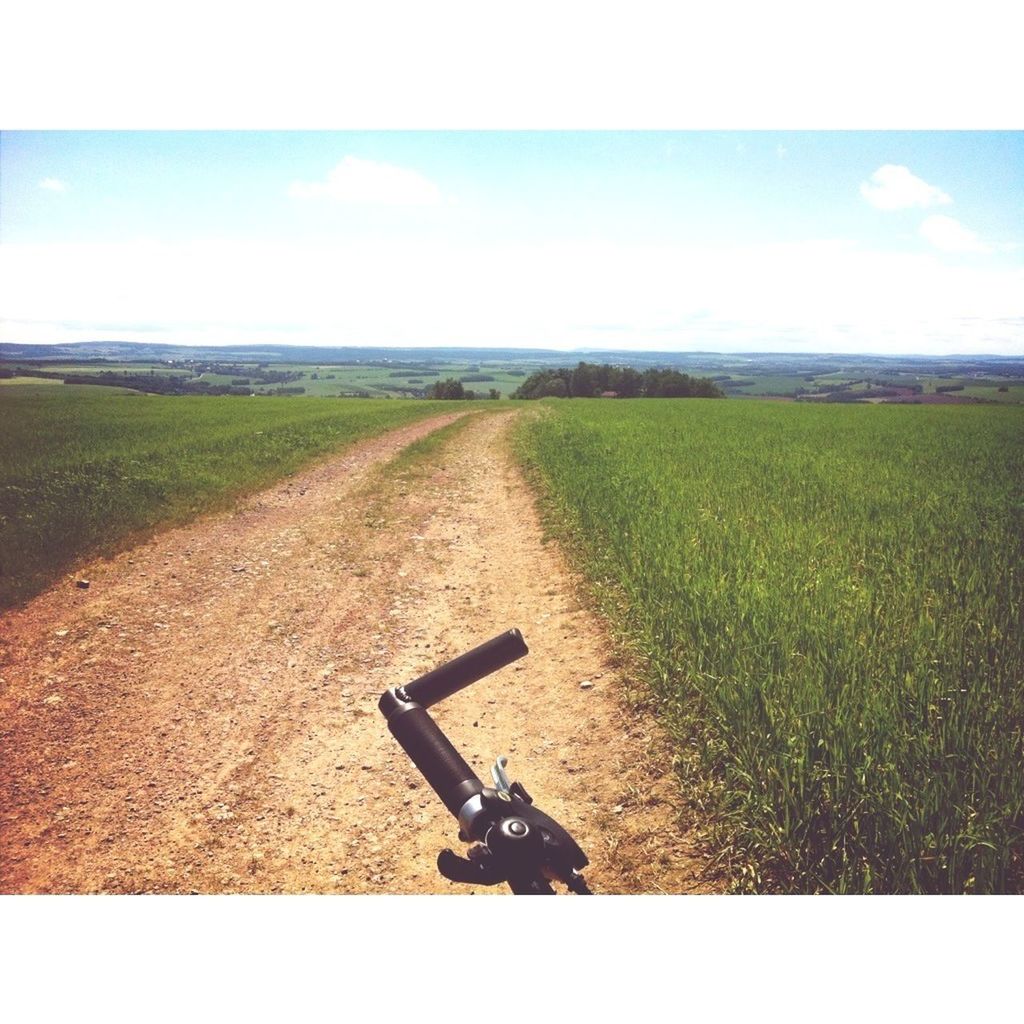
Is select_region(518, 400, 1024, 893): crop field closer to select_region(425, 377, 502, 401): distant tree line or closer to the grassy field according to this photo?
the grassy field

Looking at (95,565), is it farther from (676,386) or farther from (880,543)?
(676,386)

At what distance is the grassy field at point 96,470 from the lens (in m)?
5.64

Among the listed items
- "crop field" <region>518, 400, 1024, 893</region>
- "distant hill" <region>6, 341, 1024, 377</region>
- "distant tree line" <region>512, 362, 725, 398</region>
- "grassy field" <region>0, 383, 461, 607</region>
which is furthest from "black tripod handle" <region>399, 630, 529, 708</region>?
"distant tree line" <region>512, 362, 725, 398</region>

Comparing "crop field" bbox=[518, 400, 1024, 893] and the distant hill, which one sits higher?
the distant hill

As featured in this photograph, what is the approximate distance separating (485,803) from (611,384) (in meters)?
29.1

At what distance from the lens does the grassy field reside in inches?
222

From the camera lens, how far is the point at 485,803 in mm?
993

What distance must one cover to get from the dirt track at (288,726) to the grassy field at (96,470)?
64 centimetres

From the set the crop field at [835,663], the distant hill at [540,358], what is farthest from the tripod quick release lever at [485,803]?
the distant hill at [540,358]

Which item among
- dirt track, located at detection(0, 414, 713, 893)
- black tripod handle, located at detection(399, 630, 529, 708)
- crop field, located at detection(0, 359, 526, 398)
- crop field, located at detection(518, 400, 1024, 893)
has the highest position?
crop field, located at detection(0, 359, 526, 398)

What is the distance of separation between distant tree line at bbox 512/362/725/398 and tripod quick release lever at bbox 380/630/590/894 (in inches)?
1047

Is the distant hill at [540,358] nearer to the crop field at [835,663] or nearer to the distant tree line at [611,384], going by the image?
the crop field at [835,663]

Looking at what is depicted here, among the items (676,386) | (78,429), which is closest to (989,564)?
(78,429)

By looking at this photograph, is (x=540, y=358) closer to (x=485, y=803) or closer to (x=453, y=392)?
(x=485, y=803)
